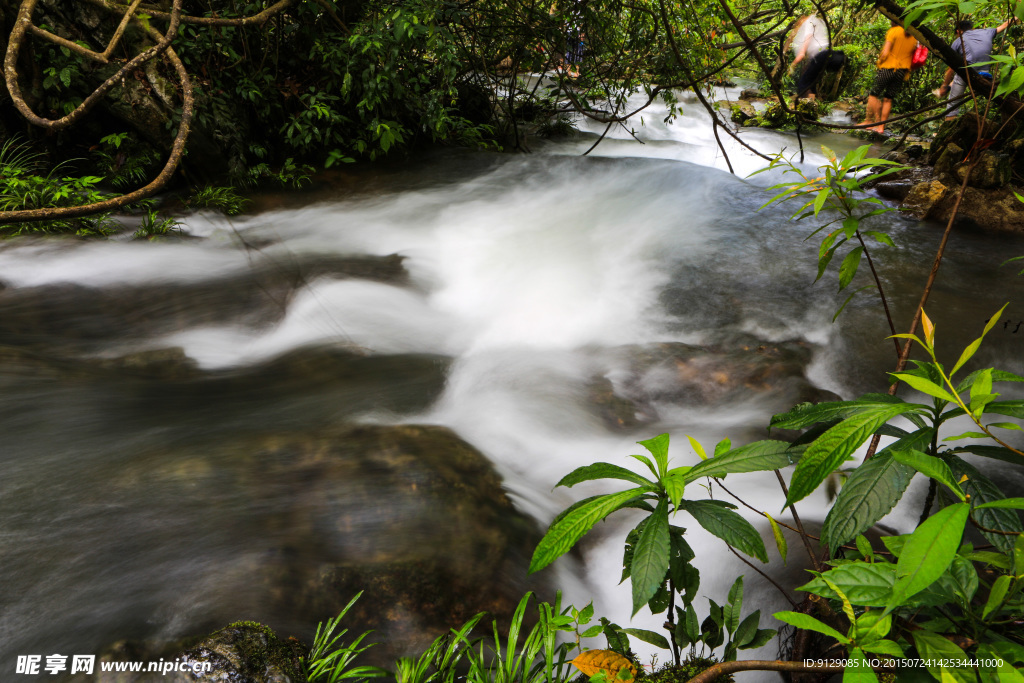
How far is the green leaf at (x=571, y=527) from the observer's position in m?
1.22

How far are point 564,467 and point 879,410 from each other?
189 centimetres

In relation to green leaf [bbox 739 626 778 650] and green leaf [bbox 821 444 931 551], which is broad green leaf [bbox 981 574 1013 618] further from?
green leaf [bbox 739 626 778 650]

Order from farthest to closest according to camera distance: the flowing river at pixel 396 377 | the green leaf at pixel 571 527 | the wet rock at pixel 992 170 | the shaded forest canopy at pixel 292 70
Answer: the wet rock at pixel 992 170
the shaded forest canopy at pixel 292 70
the flowing river at pixel 396 377
the green leaf at pixel 571 527

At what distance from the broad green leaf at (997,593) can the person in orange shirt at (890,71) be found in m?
7.94

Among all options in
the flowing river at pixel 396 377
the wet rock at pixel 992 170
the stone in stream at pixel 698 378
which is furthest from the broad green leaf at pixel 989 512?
the wet rock at pixel 992 170

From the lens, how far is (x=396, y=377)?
3449 mm

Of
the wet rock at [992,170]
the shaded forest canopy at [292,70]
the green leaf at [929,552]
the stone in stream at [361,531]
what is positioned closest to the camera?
the green leaf at [929,552]

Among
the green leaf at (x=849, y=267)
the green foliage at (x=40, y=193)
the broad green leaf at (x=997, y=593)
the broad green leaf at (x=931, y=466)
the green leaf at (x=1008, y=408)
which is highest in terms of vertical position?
the green leaf at (x=849, y=267)

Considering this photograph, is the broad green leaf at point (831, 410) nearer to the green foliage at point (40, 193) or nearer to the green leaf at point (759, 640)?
the green leaf at point (759, 640)

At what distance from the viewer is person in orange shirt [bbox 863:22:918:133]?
7988mm

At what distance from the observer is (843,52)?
10.6 metres

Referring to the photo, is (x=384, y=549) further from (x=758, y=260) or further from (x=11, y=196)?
(x=11, y=196)

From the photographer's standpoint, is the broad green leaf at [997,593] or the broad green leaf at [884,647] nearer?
the broad green leaf at [884,647]

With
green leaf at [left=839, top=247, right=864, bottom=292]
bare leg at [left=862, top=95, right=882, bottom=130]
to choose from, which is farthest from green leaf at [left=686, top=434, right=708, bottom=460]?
bare leg at [left=862, top=95, right=882, bottom=130]
